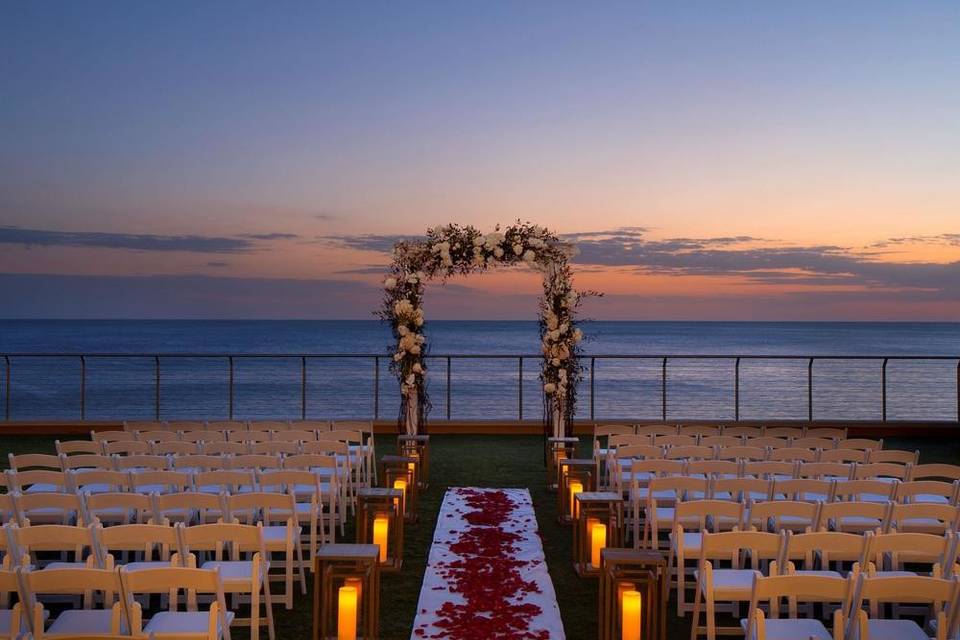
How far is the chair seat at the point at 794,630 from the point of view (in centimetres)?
433

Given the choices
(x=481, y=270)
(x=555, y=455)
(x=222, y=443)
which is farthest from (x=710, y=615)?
(x=481, y=270)

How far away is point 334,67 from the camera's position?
69.4 ft

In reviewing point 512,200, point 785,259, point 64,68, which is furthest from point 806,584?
point 785,259

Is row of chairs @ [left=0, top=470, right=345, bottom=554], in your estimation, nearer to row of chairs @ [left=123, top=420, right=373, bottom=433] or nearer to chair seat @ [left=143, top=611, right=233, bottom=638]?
chair seat @ [left=143, top=611, right=233, bottom=638]

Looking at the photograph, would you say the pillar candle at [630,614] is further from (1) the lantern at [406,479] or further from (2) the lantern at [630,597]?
(1) the lantern at [406,479]

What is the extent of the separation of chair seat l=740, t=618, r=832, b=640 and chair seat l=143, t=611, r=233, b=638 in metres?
3.03

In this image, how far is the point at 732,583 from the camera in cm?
516

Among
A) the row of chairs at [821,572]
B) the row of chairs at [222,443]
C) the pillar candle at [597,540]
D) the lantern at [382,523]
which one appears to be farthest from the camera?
the row of chairs at [222,443]

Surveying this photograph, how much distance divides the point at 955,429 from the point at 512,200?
61.8 ft

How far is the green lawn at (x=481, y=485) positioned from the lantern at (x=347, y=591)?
15.6 inches

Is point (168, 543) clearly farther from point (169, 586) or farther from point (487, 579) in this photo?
point (487, 579)

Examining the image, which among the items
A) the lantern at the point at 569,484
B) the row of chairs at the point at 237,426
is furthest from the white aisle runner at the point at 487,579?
the row of chairs at the point at 237,426

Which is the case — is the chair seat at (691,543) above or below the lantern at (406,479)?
above

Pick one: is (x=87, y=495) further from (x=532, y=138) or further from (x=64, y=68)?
(x=64, y=68)
